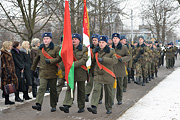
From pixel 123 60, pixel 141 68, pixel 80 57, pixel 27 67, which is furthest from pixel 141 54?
pixel 80 57

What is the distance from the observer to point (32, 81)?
873 cm

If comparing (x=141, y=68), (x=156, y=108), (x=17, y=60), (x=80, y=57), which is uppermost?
(x=80, y=57)

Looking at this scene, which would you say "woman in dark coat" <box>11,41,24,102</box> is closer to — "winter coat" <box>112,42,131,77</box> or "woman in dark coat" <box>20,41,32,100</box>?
"woman in dark coat" <box>20,41,32,100</box>

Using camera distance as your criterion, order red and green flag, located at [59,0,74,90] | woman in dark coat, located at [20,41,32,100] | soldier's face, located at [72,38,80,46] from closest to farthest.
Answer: red and green flag, located at [59,0,74,90] < soldier's face, located at [72,38,80,46] < woman in dark coat, located at [20,41,32,100]

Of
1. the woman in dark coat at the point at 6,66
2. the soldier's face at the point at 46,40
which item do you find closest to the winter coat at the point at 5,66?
the woman in dark coat at the point at 6,66

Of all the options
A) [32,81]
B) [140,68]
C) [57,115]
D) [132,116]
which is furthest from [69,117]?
[140,68]

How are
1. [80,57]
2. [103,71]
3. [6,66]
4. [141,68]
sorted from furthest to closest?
[141,68] → [6,66] → [80,57] → [103,71]

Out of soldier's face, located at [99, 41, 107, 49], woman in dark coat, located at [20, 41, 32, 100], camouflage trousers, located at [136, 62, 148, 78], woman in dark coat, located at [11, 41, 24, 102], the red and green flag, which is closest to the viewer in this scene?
the red and green flag

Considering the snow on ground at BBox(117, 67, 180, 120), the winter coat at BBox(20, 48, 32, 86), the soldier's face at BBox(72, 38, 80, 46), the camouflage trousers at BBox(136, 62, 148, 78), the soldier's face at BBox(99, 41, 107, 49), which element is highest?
the soldier's face at BBox(72, 38, 80, 46)

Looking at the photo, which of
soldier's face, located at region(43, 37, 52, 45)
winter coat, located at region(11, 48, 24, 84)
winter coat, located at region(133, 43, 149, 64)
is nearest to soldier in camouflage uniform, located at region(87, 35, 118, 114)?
soldier's face, located at region(43, 37, 52, 45)

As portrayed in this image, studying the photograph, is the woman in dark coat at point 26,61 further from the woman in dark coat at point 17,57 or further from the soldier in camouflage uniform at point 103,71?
the soldier in camouflage uniform at point 103,71

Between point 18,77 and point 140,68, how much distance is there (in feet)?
17.8

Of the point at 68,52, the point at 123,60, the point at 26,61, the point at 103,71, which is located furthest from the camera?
the point at 26,61

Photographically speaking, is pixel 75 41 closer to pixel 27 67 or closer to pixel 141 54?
pixel 27 67
